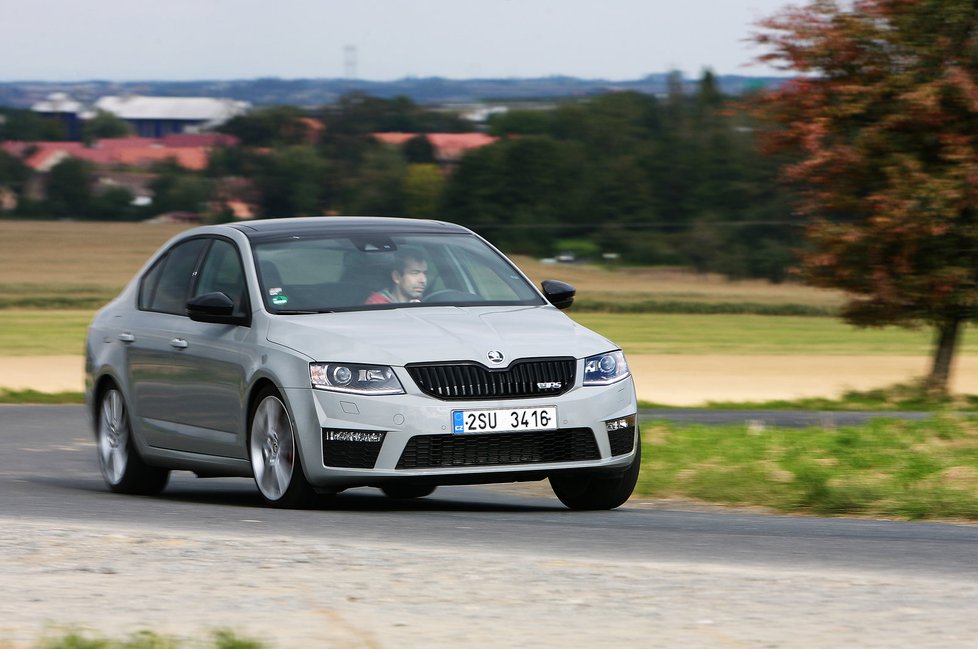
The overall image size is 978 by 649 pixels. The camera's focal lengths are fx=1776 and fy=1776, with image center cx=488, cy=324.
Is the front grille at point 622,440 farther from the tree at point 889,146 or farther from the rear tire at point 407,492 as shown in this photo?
the tree at point 889,146

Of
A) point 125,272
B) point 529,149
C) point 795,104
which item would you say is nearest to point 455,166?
point 529,149

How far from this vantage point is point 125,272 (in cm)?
6938

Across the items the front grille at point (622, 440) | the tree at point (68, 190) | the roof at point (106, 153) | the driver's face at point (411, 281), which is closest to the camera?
the front grille at point (622, 440)

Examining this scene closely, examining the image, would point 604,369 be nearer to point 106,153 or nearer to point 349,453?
point 349,453

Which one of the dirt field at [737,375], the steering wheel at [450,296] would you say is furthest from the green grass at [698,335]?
the steering wheel at [450,296]

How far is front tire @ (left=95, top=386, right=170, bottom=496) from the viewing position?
11.0 meters

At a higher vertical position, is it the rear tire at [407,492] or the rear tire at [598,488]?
the rear tire at [598,488]

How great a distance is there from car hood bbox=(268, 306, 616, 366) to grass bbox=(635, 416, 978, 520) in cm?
193

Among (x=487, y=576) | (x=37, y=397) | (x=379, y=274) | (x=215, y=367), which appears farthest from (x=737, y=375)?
(x=487, y=576)

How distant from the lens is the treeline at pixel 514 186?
3009 inches

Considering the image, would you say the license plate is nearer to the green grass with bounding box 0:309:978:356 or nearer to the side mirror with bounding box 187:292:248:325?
the side mirror with bounding box 187:292:248:325

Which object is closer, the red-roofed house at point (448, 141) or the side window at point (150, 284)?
the side window at point (150, 284)

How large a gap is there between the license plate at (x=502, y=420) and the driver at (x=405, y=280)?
3.91 ft

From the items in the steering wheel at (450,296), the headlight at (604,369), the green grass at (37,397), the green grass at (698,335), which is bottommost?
the green grass at (698,335)
